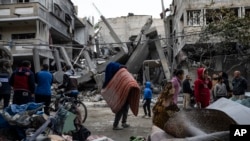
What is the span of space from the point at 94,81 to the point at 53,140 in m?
18.6

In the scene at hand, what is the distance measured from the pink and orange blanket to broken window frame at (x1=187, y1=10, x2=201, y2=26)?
17218mm

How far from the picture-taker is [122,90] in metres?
7.70

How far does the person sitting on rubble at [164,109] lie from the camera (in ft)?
18.6

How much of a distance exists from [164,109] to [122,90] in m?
2.08

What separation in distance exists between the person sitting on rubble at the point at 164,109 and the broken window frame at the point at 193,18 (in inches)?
742

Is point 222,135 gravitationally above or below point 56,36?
below

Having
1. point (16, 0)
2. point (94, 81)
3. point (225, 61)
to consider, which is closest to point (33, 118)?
point (225, 61)

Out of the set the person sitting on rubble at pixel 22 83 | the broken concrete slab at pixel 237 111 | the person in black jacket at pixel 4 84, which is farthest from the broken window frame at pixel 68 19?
the broken concrete slab at pixel 237 111

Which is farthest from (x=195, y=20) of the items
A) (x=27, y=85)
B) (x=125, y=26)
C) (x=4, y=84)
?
(x=125, y=26)

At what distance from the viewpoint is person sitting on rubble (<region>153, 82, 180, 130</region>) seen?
567cm

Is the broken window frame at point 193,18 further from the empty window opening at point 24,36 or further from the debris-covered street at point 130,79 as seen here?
the empty window opening at point 24,36

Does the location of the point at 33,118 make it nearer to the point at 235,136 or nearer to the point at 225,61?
the point at 235,136

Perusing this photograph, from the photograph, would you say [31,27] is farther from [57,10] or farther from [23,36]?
[57,10]

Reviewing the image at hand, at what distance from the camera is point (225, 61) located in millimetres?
18969
